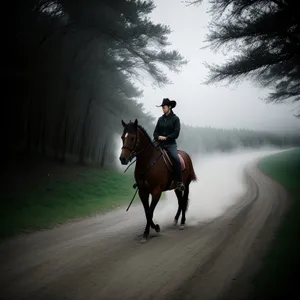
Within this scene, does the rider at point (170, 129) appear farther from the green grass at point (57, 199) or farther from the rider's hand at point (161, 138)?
the green grass at point (57, 199)

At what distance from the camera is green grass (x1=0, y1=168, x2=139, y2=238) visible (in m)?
7.25

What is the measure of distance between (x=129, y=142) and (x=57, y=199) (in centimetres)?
560

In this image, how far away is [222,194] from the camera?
38.2ft

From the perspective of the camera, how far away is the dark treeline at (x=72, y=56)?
12.2 m

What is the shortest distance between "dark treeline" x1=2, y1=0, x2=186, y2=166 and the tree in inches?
123

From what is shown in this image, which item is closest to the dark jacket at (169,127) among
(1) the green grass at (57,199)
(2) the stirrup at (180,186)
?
(2) the stirrup at (180,186)

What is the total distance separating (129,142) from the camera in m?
5.64

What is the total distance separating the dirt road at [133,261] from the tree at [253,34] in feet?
25.7

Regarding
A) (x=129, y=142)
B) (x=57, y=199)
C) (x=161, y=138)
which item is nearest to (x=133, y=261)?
(x=129, y=142)

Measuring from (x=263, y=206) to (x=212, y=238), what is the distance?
13.0 ft

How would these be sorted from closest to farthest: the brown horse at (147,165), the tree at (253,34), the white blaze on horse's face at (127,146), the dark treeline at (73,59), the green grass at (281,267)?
the green grass at (281,267), the white blaze on horse's face at (127,146), the brown horse at (147,165), the tree at (253,34), the dark treeline at (73,59)

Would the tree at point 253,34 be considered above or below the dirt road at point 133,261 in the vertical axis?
above

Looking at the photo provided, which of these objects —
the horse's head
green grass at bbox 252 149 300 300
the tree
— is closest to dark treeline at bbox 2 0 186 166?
the tree

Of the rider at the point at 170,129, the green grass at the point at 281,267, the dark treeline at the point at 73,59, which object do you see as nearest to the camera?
the green grass at the point at 281,267
